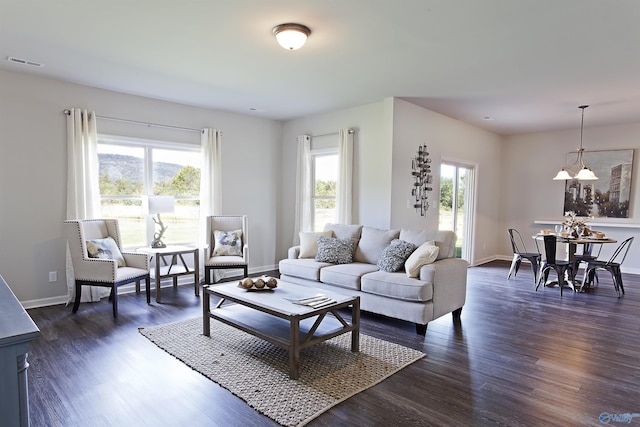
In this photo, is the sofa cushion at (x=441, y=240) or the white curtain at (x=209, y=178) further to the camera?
the white curtain at (x=209, y=178)

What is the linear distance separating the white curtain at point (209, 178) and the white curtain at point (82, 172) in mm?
1496

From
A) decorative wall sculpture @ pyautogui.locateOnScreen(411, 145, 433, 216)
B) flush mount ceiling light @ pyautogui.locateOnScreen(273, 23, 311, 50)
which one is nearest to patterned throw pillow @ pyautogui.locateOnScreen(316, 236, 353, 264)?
decorative wall sculpture @ pyautogui.locateOnScreen(411, 145, 433, 216)

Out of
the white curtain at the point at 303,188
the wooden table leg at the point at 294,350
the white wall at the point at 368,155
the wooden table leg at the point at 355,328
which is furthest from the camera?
the white curtain at the point at 303,188

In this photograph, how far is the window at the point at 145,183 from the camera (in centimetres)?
499

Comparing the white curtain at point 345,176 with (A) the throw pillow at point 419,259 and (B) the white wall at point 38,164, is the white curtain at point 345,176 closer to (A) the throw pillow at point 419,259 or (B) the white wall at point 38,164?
(A) the throw pillow at point 419,259

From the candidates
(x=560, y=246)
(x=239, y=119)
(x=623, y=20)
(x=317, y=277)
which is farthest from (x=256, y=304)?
(x=560, y=246)

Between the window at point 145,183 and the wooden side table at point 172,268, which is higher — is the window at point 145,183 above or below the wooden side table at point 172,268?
above

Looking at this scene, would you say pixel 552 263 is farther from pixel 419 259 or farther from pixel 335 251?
pixel 335 251

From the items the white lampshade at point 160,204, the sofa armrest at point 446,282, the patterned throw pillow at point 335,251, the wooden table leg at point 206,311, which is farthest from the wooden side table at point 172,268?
the sofa armrest at point 446,282

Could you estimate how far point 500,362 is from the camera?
118 inches

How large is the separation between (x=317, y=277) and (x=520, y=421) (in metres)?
2.58

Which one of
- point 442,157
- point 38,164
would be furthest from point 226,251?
point 442,157

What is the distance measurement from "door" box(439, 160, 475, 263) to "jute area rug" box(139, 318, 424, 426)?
158 inches

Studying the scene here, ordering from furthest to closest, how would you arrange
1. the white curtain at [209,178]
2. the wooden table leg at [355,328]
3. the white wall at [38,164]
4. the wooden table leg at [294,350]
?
the white curtain at [209,178] < the white wall at [38,164] < the wooden table leg at [355,328] < the wooden table leg at [294,350]
